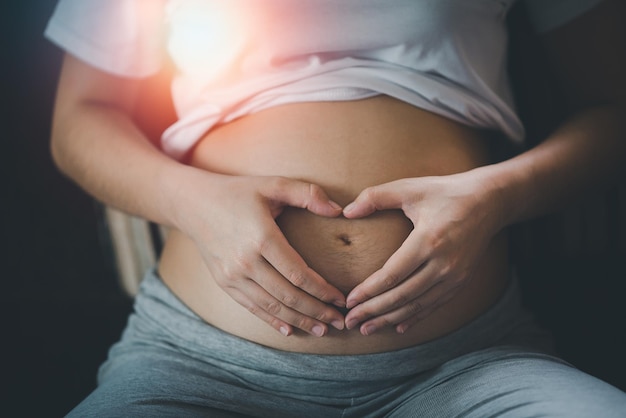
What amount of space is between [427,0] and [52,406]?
871mm

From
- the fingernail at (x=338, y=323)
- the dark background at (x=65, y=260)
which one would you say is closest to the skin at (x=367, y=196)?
the fingernail at (x=338, y=323)

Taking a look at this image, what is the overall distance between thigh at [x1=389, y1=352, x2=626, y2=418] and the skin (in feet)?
0.28

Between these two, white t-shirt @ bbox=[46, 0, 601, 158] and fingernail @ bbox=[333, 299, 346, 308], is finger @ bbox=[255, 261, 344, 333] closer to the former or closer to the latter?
fingernail @ bbox=[333, 299, 346, 308]

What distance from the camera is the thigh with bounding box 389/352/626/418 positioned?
0.53 meters

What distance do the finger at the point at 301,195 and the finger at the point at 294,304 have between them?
0.08m

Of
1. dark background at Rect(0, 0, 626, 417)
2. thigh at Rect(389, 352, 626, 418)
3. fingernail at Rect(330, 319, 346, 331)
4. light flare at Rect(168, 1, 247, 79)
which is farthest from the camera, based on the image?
dark background at Rect(0, 0, 626, 417)

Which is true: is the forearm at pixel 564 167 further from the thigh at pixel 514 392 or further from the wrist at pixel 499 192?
the thigh at pixel 514 392

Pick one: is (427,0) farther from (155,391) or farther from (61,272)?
(61,272)

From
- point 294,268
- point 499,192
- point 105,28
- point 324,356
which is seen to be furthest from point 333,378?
point 105,28

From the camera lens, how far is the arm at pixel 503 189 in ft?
2.03

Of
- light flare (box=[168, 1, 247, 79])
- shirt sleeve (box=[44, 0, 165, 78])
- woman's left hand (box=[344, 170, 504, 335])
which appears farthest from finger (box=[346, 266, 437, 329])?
shirt sleeve (box=[44, 0, 165, 78])

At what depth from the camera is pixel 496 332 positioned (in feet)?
2.32

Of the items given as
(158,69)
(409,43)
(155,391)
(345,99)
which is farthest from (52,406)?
(409,43)

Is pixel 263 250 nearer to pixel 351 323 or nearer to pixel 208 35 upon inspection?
pixel 351 323
